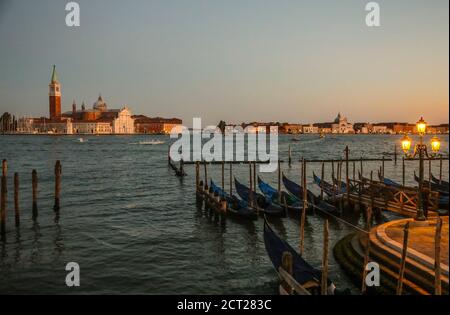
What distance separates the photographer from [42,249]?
479 inches

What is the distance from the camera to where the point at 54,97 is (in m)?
160

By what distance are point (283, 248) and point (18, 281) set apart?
6.29 meters

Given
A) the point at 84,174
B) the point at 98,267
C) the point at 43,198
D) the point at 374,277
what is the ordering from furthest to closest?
the point at 84,174 → the point at 43,198 → the point at 98,267 → the point at 374,277

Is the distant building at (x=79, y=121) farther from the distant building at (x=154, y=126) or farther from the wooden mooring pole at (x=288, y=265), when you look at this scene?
the wooden mooring pole at (x=288, y=265)

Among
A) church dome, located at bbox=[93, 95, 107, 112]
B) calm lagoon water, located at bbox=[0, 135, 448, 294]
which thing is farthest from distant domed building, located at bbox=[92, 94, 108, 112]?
calm lagoon water, located at bbox=[0, 135, 448, 294]

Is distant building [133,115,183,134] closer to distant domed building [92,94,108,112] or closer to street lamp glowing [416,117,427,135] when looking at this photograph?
distant domed building [92,94,108,112]

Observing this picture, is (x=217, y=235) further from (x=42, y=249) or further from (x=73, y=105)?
(x=73, y=105)

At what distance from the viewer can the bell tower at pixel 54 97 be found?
518 ft

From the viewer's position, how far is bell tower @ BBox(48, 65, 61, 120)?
157875 millimetres

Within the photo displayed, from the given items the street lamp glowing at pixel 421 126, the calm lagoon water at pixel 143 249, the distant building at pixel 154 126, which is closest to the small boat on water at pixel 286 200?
the calm lagoon water at pixel 143 249

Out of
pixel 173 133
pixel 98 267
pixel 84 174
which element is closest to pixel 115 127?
pixel 173 133

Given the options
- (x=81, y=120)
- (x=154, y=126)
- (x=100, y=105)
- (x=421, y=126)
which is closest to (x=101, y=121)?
(x=81, y=120)

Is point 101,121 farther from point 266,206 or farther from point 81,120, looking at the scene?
point 266,206
